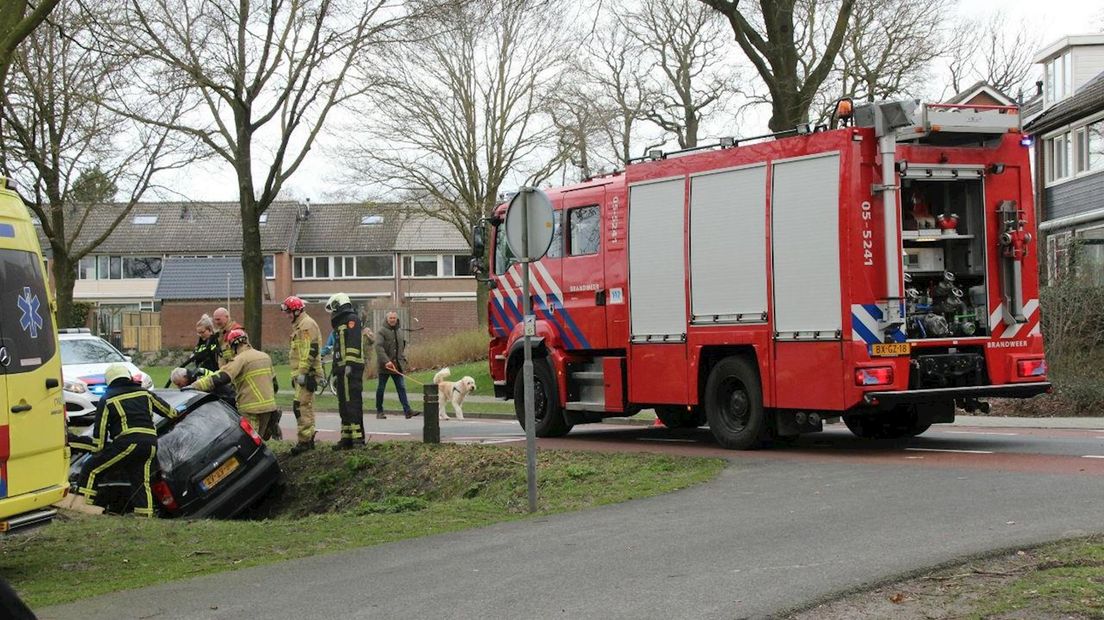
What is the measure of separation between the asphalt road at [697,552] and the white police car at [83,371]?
9.95 meters

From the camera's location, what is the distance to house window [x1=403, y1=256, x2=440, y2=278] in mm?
73250

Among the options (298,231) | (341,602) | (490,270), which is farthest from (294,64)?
(298,231)

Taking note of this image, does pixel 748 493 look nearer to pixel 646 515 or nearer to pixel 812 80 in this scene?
pixel 646 515

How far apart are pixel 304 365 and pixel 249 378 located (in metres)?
0.66

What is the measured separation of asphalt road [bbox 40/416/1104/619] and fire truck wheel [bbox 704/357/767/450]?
1748mm

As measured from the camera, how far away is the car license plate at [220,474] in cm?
1194

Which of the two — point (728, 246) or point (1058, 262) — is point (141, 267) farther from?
point (728, 246)

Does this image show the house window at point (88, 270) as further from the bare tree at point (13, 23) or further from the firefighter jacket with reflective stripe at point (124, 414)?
the firefighter jacket with reflective stripe at point (124, 414)

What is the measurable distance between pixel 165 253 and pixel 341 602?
71733 mm

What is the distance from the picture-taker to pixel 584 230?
15.8 meters

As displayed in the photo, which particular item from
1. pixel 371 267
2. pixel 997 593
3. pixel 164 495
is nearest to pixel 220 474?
pixel 164 495

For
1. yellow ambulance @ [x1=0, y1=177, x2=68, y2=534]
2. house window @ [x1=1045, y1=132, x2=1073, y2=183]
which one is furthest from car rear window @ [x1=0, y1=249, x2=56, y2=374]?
house window @ [x1=1045, y1=132, x2=1073, y2=183]

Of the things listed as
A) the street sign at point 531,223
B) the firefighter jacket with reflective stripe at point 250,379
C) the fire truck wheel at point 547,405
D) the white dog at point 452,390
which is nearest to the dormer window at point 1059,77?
the white dog at point 452,390

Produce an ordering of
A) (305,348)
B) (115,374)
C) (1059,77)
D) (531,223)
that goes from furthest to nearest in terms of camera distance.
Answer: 1. (1059,77)
2. (305,348)
3. (115,374)
4. (531,223)
